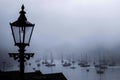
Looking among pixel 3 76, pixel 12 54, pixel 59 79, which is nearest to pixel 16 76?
pixel 3 76

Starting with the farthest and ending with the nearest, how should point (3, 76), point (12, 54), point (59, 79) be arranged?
point (3, 76) < point (59, 79) < point (12, 54)

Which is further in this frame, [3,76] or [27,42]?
[3,76]

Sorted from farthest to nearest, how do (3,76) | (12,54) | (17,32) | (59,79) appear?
(3,76) < (59,79) < (12,54) < (17,32)

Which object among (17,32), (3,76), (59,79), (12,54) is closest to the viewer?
(17,32)

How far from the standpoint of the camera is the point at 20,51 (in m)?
7.70

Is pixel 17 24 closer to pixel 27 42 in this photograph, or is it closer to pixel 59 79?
pixel 27 42

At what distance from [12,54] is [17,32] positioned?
0.78 metres

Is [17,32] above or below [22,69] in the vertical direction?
above

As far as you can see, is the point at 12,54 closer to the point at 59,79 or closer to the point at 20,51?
the point at 20,51

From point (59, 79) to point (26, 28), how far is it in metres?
22.0

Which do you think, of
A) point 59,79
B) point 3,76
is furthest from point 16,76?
point 59,79

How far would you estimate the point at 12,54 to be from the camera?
7.86 meters

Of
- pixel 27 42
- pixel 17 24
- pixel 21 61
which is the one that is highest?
pixel 17 24

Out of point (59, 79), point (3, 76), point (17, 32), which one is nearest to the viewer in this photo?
point (17, 32)
